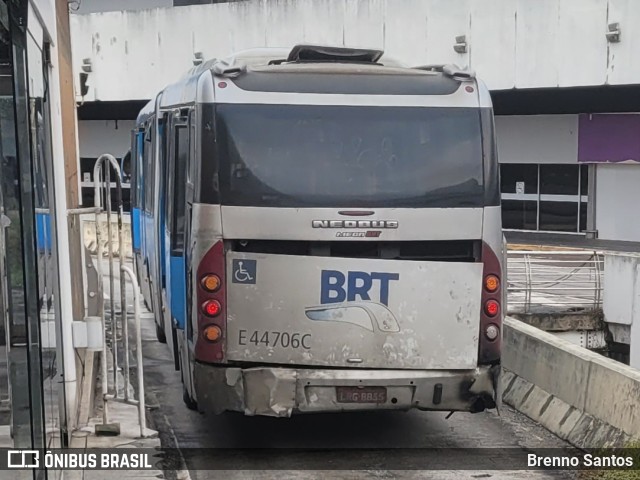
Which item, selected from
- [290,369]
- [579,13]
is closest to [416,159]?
[290,369]

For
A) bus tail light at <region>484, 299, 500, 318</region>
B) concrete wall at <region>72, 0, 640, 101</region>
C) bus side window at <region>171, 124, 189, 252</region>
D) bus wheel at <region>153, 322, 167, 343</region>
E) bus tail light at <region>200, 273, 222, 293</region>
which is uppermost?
concrete wall at <region>72, 0, 640, 101</region>

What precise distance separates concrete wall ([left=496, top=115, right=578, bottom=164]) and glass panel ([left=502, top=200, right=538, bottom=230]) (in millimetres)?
1677

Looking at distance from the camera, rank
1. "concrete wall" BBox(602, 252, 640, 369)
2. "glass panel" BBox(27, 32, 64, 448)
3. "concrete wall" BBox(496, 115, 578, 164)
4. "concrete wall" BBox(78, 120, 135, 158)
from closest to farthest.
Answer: "glass panel" BBox(27, 32, 64, 448)
"concrete wall" BBox(602, 252, 640, 369)
"concrete wall" BBox(496, 115, 578, 164)
"concrete wall" BBox(78, 120, 135, 158)

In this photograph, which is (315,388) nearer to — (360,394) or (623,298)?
(360,394)

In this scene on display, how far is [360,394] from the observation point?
761 cm

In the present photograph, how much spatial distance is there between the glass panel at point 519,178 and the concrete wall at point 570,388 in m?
20.5

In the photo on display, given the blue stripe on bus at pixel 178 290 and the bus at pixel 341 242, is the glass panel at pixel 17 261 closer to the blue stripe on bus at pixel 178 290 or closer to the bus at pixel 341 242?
the bus at pixel 341 242

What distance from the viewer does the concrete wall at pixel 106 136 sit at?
38.0 metres

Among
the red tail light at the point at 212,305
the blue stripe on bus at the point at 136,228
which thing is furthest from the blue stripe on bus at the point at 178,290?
the blue stripe on bus at the point at 136,228

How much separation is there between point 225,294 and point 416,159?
6.65 feet

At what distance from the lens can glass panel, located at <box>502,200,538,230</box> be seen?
3098cm

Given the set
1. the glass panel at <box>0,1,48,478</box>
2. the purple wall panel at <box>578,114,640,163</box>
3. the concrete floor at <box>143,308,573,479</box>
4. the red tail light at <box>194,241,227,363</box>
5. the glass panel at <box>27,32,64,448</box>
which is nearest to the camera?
the glass panel at <box>0,1,48,478</box>

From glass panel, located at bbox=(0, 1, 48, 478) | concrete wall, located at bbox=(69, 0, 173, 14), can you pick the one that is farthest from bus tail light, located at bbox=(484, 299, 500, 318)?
concrete wall, located at bbox=(69, 0, 173, 14)

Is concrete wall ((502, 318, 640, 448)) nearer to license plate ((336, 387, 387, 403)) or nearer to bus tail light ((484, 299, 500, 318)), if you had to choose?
bus tail light ((484, 299, 500, 318))
